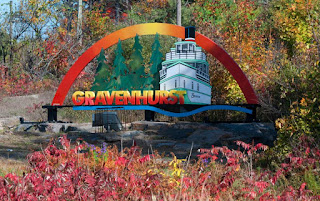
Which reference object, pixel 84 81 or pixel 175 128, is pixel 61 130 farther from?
pixel 84 81

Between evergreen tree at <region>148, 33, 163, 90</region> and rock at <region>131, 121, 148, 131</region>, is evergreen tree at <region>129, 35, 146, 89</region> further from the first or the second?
rock at <region>131, 121, 148, 131</region>

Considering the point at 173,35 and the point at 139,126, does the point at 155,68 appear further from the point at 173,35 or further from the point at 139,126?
the point at 139,126

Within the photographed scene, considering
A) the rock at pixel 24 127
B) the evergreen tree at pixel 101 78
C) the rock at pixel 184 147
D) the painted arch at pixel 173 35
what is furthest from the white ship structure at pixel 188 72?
the rock at pixel 24 127

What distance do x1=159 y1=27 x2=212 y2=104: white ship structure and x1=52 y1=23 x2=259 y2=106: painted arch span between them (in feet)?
1.01

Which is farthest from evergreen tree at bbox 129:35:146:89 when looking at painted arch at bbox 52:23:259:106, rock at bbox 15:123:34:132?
rock at bbox 15:123:34:132

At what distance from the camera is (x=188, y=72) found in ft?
45.0

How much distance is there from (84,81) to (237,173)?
16.2 meters

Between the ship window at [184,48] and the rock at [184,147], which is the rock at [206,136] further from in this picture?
the ship window at [184,48]

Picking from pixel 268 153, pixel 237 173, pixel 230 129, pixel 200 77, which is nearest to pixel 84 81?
pixel 200 77

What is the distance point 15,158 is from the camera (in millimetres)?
8117

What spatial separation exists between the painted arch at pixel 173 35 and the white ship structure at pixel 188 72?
0.31m

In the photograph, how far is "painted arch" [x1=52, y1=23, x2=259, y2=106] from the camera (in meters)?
13.6

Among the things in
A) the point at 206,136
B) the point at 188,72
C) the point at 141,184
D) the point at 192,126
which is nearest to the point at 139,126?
the point at 192,126

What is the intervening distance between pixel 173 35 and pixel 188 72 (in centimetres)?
136
